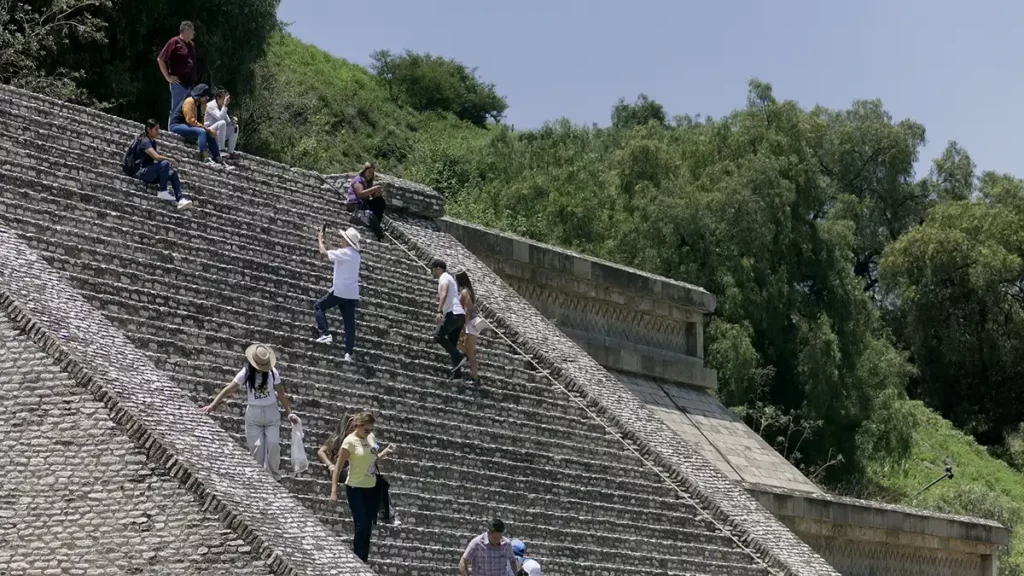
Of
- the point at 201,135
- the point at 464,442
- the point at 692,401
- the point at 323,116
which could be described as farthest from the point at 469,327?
the point at 323,116

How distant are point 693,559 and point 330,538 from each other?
5540mm

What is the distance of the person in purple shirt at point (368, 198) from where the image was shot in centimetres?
1747

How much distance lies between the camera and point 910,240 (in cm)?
4109

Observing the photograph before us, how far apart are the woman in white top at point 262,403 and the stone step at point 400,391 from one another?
1122mm

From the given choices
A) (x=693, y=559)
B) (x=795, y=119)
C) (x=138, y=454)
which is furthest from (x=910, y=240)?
(x=138, y=454)

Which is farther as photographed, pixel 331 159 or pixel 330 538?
pixel 331 159

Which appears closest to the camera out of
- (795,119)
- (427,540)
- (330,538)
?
(330,538)

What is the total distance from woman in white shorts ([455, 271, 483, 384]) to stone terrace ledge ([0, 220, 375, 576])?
168 inches

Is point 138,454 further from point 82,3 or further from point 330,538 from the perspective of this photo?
point 82,3

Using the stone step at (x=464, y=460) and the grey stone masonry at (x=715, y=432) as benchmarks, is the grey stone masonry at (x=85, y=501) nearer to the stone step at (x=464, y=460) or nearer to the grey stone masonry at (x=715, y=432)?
the stone step at (x=464, y=460)

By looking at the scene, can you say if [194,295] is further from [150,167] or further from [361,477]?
[361,477]

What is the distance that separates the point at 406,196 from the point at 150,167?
3.70 meters

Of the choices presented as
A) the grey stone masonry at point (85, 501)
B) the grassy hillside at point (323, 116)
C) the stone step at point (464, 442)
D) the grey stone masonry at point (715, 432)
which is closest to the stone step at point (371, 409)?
the stone step at point (464, 442)

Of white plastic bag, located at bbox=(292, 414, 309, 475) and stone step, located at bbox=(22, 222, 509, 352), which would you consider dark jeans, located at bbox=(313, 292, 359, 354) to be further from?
white plastic bag, located at bbox=(292, 414, 309, 475)
